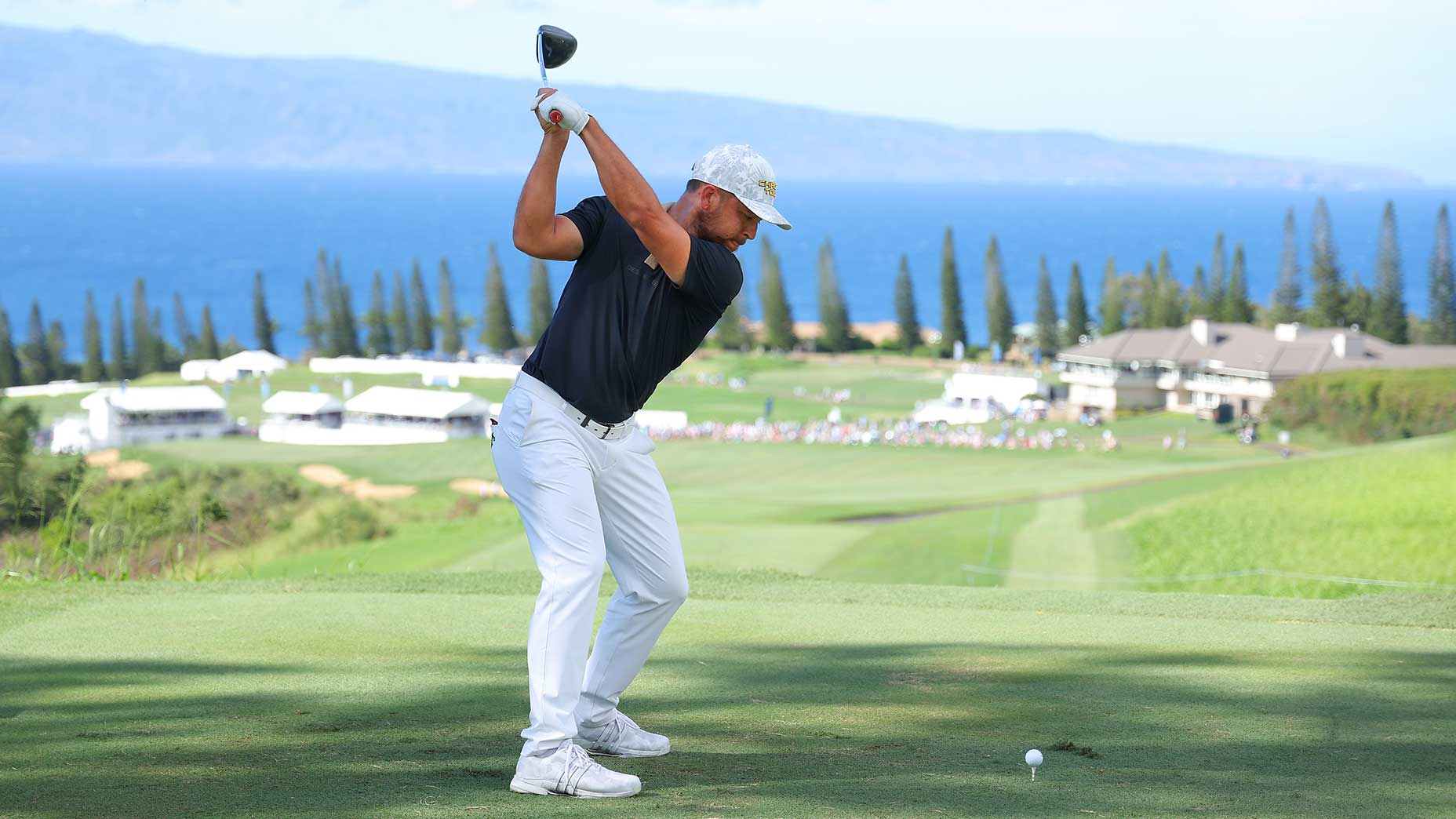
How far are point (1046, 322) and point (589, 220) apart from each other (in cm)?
9930

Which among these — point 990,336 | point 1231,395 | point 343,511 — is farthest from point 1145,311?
point 343,511

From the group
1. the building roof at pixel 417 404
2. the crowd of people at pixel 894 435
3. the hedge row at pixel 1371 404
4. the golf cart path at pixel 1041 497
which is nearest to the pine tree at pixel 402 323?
the building roof at pixel 417 404

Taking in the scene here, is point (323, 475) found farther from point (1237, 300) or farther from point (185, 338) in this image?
point (185, 338)

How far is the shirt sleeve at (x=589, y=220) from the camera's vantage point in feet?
14.6

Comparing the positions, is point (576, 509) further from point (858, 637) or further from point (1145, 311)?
point (1145, 311)

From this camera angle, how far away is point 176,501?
984 inches

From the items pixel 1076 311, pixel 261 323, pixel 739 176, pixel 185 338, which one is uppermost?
pixel 739 176

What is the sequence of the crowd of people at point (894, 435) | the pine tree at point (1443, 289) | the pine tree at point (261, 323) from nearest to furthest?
the crowd of people at point (894, 435), the pine tree at point (1443, 289), the pine tree at point (261, 323)

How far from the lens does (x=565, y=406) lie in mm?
4523

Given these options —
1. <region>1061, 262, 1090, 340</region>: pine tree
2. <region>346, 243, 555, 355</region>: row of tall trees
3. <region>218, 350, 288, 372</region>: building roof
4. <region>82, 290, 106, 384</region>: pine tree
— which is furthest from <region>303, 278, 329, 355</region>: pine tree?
<region>1061, 262, 1090, 340</region>: pine tree

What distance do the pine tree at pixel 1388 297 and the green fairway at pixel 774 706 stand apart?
291ft

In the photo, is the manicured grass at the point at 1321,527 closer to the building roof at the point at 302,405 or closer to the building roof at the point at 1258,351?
the building roof at the point at 1258,351

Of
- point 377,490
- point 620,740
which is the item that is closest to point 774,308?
point 377,490

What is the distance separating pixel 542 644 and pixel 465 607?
4.07m
